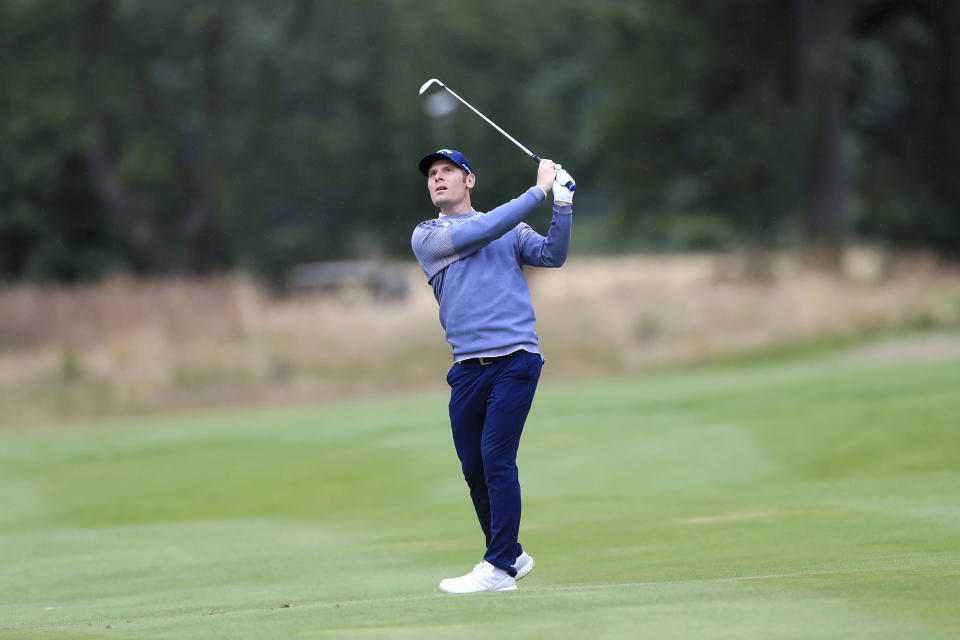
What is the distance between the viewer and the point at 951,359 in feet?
71.8

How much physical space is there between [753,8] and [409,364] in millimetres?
15599

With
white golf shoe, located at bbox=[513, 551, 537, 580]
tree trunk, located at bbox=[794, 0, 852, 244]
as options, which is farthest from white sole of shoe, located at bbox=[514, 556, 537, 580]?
tree trunk, located at bbox=[794, 0, 852, 244]

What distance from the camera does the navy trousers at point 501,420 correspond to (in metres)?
6.27

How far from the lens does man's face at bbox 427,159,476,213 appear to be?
6441 millimetres

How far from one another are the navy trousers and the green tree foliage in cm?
2604

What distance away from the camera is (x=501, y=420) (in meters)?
6.26

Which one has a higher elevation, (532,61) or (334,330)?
(532,61)

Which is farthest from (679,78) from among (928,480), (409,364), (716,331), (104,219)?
(928,480)

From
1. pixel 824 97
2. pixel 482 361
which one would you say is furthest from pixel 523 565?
pixel 824 97

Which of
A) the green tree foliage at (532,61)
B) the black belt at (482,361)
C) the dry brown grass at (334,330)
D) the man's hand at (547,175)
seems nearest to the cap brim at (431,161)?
the man's hand at (547,175)

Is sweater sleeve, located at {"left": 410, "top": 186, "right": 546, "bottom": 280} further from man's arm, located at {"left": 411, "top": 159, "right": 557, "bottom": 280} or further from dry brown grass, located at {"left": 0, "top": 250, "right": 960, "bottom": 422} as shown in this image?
dry brown grass, located at {"left": 0, "top": 250, "right": 960, "bottom": 422}

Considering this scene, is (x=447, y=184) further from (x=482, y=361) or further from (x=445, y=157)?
(x=482, y=361)

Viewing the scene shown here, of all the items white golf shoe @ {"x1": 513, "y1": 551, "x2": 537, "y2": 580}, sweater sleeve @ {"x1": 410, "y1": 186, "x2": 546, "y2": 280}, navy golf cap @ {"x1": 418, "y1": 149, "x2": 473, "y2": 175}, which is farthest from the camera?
white golf shoe @ {"x1": 513, "y1": 551, "x2": 537, "y2": 580}

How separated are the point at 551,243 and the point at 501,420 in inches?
30.6
